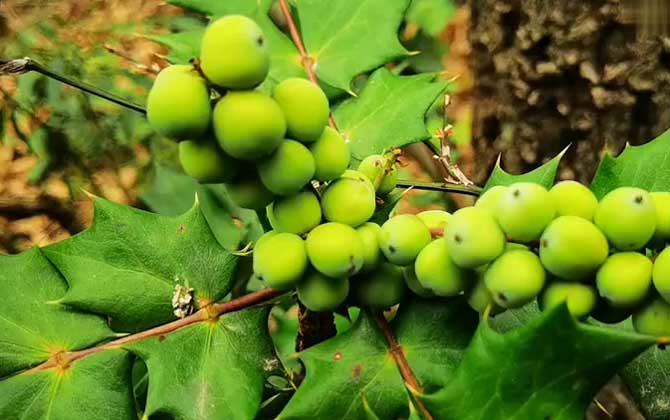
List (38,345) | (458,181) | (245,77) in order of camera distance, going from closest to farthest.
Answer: (245,77)
(38,345)
(458,181)

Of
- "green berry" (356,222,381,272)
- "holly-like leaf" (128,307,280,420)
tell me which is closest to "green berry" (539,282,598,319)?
"green berry" (356,222,381,272)

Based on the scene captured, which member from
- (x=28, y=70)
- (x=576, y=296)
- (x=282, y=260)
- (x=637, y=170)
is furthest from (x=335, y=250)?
(x=28, y=70)

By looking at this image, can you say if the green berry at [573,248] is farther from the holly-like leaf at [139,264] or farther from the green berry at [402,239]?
the holly-like leaf at [139,264]

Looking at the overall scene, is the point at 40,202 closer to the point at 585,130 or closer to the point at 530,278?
the point at 585,130

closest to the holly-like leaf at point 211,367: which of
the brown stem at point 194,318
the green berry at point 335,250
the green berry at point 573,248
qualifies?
the brown stem at point 194,318

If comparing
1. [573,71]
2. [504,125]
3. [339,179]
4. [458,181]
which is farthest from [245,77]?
[504,125]
